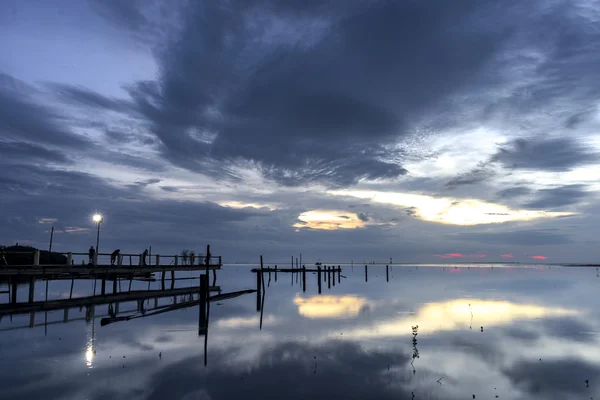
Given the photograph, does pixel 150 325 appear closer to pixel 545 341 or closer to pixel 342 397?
pixel 342 397

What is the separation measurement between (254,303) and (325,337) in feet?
71.4

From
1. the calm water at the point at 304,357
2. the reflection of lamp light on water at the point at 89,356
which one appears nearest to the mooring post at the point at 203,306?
the calm water at the point at 304,357

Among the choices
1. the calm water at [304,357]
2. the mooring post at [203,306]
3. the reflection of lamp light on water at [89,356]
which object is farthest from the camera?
the mooring post at [203,306]

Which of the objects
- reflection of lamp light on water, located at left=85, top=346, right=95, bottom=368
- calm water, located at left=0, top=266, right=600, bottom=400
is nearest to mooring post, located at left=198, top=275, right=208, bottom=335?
calm water, located at left=0, top=266, right=600, bottom=400

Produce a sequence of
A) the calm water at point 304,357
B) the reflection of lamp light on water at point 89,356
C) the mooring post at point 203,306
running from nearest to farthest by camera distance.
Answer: the calm water at point 304,357
the reflection of lamp light on water at point 89,356
the mooring post at point 203,306

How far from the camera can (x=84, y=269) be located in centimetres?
3409

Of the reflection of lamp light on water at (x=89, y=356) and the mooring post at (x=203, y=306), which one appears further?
the mooring post at (x=203, y=306)

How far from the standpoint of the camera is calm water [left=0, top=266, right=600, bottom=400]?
15.2 m

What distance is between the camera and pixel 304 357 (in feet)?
66.1

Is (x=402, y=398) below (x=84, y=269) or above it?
Answer: below

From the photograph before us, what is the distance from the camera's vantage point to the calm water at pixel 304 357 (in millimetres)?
15188

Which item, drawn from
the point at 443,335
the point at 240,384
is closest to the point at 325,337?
the point at 443,335

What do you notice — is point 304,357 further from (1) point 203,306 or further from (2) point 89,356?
(2) point 89,356

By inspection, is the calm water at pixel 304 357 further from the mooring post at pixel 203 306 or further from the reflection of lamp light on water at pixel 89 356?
the mooring post at pixel 203 306
